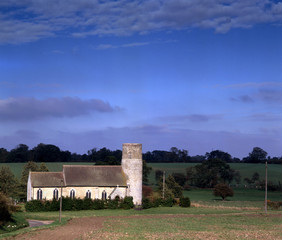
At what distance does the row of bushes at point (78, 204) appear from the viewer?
65375 millimetres

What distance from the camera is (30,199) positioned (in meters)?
70.6

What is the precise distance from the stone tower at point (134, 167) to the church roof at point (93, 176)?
1222 millimetres

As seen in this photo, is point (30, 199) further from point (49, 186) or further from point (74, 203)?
point (74, 203)

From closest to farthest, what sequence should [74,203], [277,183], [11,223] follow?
[11,223]
[74,203]
[277,183]

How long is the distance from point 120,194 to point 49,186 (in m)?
11.6

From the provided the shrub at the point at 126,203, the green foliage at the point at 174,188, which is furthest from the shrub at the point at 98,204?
the green foliage at the point at 174,188

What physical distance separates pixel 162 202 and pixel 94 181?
1203 centimetres

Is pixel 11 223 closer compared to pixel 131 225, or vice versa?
pixel 11 223

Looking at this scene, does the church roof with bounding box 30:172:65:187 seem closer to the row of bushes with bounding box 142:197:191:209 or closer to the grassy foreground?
the grassy foreground

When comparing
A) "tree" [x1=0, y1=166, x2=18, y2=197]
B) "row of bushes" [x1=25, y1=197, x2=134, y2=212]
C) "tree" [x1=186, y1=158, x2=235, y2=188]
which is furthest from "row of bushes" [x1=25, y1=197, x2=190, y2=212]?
"tree" [x1=186, y1=158, x2=235, y2=188]

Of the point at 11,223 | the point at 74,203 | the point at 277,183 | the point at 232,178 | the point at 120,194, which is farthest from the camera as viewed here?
the point at 232,178

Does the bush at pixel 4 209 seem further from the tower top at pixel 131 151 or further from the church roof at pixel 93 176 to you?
the tower top at pixel 131 151

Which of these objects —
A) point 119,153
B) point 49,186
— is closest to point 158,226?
point 49,186

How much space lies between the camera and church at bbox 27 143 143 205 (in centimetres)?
7106
